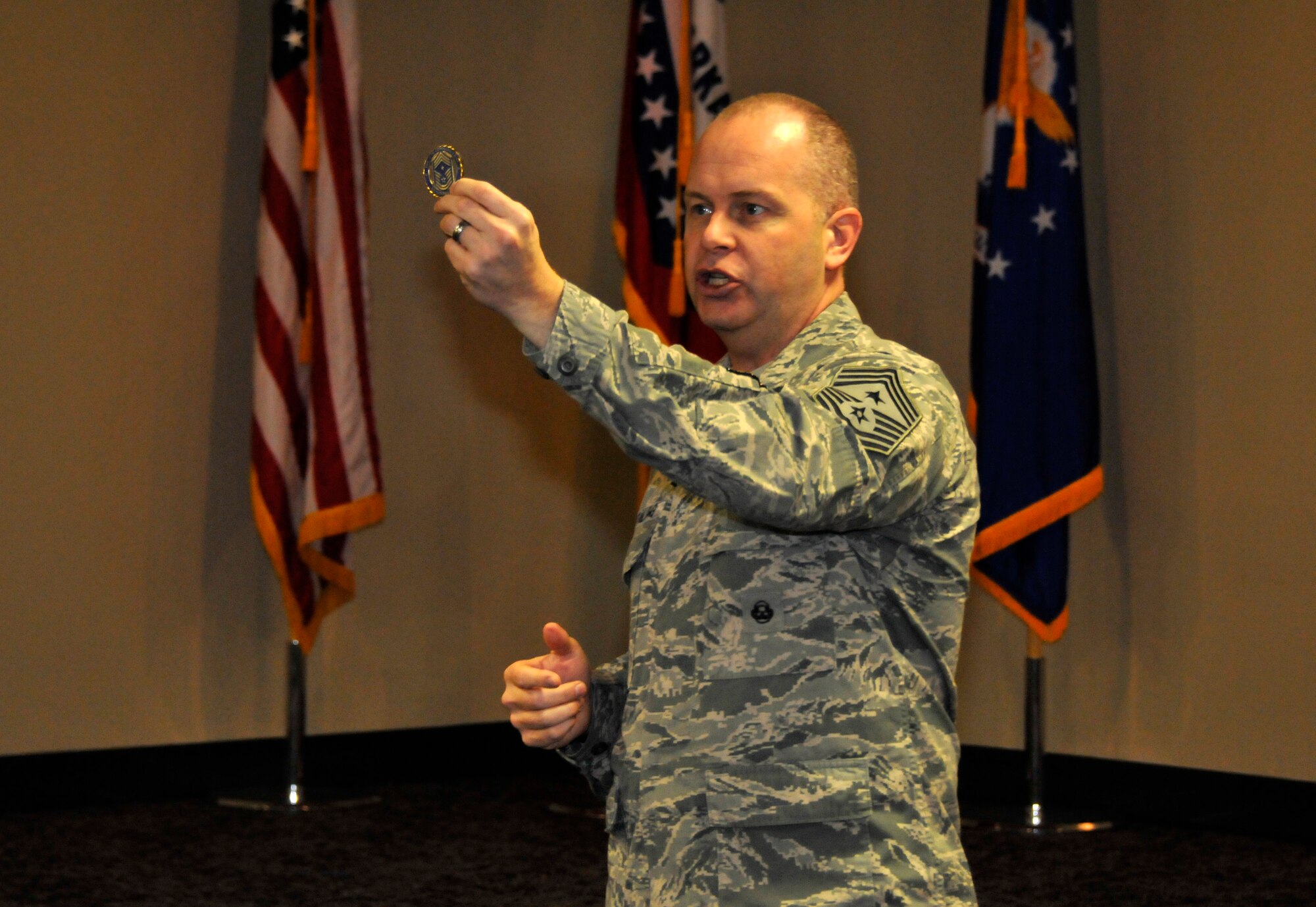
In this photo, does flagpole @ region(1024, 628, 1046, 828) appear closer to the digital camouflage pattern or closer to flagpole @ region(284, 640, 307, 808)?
flagpole @ region(284, 640, 307, 808)

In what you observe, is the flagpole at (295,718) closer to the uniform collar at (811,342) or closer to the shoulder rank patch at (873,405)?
the uniform collar at (811,342)

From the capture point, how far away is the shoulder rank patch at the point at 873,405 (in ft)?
4.05

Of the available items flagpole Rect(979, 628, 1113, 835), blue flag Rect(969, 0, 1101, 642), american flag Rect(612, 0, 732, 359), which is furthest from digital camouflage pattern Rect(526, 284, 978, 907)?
american flag Rect(612, 0, 732, 359)

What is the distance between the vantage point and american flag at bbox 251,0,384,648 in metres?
4.51

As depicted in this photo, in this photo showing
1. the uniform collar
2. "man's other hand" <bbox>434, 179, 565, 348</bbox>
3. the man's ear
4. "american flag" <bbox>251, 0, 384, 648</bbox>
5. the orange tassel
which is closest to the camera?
"man's other hand" <bbox>434, 179, 565, 348</bbox>

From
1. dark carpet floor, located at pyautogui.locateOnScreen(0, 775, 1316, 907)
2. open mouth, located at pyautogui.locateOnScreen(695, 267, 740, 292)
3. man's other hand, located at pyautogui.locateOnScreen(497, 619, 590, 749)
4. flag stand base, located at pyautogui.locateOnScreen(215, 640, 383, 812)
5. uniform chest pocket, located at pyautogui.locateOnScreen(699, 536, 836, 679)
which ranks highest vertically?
open mouth, located at pyautogui.locateOnScreen(695, 267, 740, 292)

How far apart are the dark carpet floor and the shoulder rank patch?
2.55 metres

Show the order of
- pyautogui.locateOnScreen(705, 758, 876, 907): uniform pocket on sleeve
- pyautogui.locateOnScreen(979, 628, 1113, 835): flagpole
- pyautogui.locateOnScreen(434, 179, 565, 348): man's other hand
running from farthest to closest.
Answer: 1. pyautogui.locateOnScreen(979, 628, 1113, 835): flagpole
2. pyautogui.locateOnScreen(705, 758, 876, 907): uniform pocket on sleeve
3. pyautogui.locateOnScreen(434, 179, 565, 348): man's other hand

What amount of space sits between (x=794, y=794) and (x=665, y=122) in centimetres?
364

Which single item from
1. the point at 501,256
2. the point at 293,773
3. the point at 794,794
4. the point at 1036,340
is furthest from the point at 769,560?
the point at 293,773

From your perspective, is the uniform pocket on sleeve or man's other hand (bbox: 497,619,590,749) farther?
man's other hand (bbox: 497,619,590,749)

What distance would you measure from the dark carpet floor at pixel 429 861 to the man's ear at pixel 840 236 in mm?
2352

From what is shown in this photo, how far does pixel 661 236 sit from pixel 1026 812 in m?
2.03

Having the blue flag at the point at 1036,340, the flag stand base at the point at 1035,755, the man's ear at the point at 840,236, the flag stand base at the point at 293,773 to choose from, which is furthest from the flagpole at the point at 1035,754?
the man's ear at the point at 840,236
